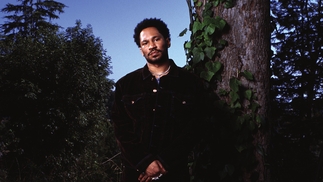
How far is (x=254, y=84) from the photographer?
314 centimetres

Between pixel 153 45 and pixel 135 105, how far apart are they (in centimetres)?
50

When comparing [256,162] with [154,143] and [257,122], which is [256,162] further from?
[154,143]

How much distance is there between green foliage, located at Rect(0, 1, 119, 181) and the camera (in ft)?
61.4

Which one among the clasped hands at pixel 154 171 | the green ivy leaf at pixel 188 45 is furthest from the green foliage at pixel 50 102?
the clasped hands at pixel 154 171

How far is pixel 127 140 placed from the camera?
108 inches

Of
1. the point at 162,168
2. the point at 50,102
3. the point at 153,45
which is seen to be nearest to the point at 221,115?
the point at 162,168

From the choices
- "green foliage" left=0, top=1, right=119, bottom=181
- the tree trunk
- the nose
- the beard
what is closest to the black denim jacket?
the beard

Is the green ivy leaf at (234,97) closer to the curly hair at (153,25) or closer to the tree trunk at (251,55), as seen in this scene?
the tree trunk at (251,55)

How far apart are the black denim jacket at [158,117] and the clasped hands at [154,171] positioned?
0.11ft

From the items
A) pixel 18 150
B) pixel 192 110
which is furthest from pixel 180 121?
pixel 18 150

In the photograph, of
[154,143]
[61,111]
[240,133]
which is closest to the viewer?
[154,143]

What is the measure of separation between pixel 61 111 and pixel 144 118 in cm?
1778

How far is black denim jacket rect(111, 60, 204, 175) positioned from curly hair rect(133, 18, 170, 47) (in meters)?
0.25

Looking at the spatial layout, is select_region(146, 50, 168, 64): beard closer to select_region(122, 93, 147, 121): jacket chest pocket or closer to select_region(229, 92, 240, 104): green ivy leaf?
select_region(122, 93, 147, 121): jacket chest pocket
